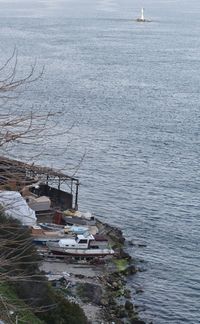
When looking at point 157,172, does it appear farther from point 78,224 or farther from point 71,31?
point 71,31

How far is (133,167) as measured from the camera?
4078cm

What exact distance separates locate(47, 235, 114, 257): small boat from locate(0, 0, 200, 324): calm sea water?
5.97 ft

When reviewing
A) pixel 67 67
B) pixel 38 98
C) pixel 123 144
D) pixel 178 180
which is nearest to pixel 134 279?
pixel 178 180

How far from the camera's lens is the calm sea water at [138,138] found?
27.6 meters

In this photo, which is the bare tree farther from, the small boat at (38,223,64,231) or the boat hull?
the small boat at (38,223,64,231)

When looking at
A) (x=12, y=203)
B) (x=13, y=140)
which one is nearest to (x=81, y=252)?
(x=12, y=203)

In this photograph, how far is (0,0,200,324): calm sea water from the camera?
2762cm

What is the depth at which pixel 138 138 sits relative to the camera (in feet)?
154

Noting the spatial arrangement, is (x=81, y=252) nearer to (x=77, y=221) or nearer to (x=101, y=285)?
(x=101, y=285)

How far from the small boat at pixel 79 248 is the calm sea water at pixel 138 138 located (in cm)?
182

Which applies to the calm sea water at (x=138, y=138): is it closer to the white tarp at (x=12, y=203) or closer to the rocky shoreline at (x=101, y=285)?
the rocky shoreline at (x=101, y=285)

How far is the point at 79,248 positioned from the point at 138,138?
67.6ft

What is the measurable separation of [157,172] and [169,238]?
32.3 feet

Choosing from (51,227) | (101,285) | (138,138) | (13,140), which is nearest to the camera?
(13,140)
